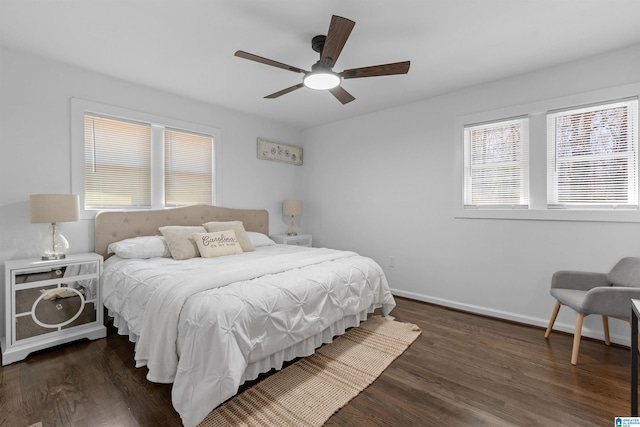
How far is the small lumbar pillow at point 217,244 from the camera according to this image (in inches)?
120

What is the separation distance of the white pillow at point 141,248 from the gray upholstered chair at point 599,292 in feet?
12.3

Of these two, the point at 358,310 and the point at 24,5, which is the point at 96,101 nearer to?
the point at 24,5

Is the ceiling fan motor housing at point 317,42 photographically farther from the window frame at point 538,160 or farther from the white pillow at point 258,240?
the white pillow at point 258,240

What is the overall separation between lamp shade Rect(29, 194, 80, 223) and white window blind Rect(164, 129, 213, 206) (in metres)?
1.10

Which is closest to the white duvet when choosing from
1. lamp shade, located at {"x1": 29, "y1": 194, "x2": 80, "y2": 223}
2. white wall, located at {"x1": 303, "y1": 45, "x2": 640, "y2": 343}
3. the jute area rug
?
the jute area rug

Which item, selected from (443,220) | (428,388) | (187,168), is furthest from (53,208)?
(443,220)

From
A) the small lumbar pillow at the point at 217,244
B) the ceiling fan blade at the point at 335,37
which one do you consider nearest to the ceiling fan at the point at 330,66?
the ceiling fan blade at the point at 335,37

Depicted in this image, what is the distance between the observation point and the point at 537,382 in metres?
2.04

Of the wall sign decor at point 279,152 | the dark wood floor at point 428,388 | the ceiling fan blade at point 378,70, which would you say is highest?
the ceiling fan blade at point 378,70

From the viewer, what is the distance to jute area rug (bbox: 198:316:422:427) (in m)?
1.68

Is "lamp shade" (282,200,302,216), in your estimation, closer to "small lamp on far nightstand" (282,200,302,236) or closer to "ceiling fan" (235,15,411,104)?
"small lamp on far nightstand" (282,200,302,236)

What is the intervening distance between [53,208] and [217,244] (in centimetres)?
140

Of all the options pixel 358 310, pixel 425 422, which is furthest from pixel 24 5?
pixel 425 422

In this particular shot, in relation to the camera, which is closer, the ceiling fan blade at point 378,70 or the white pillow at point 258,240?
the ceiling fan blade at point 378,70
